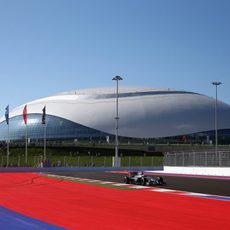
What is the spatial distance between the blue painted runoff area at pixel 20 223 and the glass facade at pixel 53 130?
93.7 m

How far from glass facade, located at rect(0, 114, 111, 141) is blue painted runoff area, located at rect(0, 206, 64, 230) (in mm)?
93677

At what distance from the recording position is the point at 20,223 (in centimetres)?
1198

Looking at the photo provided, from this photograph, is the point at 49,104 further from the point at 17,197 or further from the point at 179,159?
the point at 17,197

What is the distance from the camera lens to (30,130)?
116m

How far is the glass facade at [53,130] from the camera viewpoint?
4259 inches

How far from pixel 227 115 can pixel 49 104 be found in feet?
150

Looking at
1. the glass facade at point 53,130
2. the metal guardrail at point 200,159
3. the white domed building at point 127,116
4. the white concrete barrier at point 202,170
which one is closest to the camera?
the metal guardrail at point 200,159

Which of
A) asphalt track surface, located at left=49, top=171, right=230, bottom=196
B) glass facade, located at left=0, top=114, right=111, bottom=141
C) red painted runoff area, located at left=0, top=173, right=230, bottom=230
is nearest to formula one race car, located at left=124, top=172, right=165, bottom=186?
asphalt track surface, located at left=49, top=171, right=230, bottom=196

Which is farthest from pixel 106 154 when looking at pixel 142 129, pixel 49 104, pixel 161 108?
pixel 49 104

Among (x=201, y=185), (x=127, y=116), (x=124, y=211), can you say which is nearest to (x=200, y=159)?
(x=201, y=185)

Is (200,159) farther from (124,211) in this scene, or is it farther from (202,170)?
(124,211)

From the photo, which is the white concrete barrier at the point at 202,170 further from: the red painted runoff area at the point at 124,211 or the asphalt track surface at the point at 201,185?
the red painted runoff area at the point at 124,211

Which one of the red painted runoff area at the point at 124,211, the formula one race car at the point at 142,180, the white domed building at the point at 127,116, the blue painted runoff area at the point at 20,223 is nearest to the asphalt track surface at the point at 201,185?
the formula one race car at the point at 142,180

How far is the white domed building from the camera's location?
358 feet
